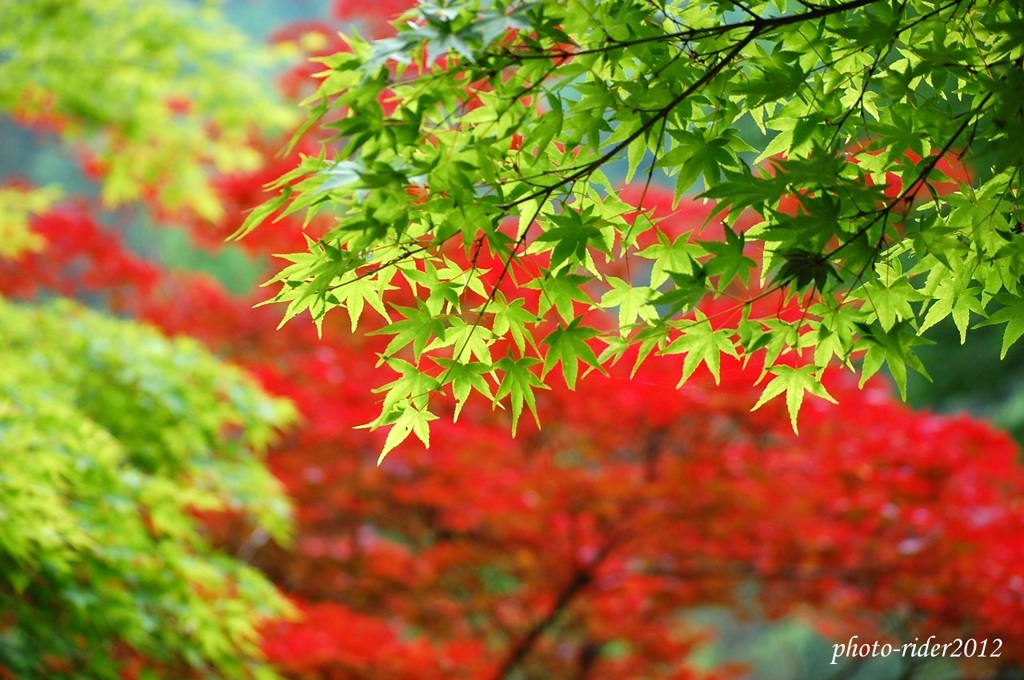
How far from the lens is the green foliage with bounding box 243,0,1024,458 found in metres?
1.29

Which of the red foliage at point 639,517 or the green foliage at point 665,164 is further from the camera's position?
the red foliage at point 639,517

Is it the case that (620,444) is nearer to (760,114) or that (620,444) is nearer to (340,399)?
(340,399)

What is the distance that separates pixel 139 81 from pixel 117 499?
9.38ft

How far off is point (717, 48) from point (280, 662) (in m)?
3.72

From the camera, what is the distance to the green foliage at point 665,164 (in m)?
1.29

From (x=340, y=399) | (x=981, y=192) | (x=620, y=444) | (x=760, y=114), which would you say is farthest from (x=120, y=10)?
(x=981, y=192)

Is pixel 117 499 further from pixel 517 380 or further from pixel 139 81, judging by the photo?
pixel 139 81

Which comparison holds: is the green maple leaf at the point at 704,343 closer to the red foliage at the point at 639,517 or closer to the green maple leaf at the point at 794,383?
the green maple leaf at the point at 794,383

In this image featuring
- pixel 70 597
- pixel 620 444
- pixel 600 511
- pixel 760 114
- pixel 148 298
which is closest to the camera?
pixel 760 114

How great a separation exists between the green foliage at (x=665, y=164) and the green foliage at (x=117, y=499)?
67.2 inches

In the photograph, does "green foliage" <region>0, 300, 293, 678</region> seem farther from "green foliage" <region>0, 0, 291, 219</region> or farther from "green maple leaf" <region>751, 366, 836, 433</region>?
"green maple leaf" <region>751, 366, 836, 433</region>

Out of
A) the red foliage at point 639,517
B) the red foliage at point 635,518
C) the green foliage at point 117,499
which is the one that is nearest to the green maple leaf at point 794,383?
the green foliage at point 117,499

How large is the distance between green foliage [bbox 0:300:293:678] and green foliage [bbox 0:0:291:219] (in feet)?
4.71

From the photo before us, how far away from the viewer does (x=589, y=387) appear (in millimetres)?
5262
